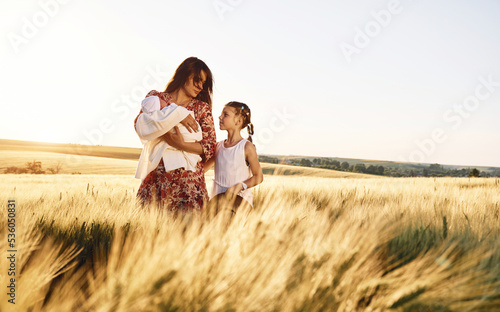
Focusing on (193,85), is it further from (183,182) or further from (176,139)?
(183,182)

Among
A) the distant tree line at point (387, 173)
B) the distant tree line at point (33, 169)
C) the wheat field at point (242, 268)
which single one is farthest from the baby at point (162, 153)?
the distant tree line at point (33, 169)

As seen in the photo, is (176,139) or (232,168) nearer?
(176,139)

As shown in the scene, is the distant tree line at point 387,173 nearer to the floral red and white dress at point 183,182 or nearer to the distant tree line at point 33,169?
the distant tree line at point 33,169

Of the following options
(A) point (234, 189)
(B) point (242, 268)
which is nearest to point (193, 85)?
(A) point (234, 189)

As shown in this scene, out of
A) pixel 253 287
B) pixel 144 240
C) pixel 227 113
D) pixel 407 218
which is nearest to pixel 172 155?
pixel 227 113

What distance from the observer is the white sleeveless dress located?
3.28 metres

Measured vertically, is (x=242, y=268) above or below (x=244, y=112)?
below

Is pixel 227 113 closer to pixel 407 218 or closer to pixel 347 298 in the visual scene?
pixel 407 218

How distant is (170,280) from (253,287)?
280 mm

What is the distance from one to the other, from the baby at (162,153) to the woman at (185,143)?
42 millimetres

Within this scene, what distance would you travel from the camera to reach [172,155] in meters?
3.14

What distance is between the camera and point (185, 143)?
3.09 meters

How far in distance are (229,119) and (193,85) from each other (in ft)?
1.39

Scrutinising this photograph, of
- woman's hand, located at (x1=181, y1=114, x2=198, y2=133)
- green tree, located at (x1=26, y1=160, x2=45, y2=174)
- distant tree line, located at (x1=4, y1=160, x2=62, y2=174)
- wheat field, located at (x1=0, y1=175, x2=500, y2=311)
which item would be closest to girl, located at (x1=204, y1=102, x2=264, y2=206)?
woman's hand, located at (x1=181, y1=114, x2=198, y2=133)
